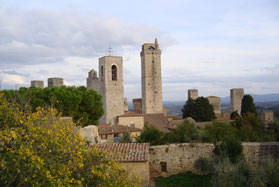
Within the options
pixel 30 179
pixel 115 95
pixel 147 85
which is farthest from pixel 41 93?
pixel 147 85

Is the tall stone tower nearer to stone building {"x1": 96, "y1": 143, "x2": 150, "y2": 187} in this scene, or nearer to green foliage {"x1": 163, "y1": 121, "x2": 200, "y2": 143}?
green foliage {"x1": 163, "y1": 121, "x2": 200, "y2": 143}

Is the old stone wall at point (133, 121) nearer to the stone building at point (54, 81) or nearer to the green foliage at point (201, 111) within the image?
the stone building at point (54, 81)

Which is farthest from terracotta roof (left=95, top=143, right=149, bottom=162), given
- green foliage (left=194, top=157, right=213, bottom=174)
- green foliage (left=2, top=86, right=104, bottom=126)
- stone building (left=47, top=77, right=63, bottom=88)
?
stone building (left=47, top=77, right=63, bottom=88)

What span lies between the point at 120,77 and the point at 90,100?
12814 mm

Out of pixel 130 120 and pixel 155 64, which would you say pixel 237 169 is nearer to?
pixel 130 120

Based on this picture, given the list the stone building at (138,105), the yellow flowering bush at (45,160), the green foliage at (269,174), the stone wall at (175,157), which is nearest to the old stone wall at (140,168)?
the stone wall at (175,157)

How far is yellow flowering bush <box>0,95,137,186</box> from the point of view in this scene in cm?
432

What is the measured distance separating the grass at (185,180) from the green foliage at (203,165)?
1.14 ft

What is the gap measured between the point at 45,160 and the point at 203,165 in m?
8.87

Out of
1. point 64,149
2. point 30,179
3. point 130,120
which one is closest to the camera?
point 30,179

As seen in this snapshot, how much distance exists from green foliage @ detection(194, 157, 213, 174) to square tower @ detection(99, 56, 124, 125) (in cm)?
2167

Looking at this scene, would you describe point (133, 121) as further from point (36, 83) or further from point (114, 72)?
point (36, 83)

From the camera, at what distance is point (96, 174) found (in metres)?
5.29

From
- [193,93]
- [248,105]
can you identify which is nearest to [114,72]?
[248,105]
